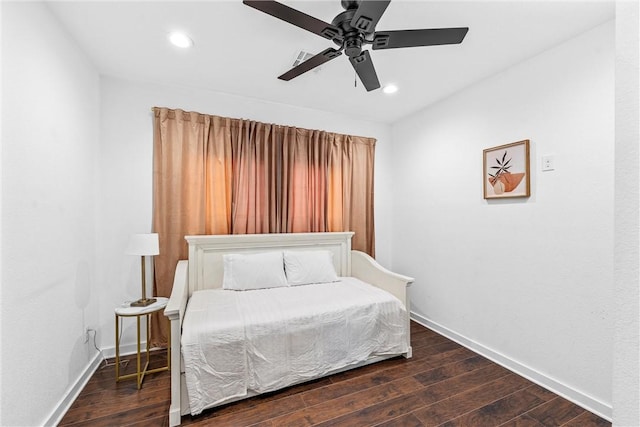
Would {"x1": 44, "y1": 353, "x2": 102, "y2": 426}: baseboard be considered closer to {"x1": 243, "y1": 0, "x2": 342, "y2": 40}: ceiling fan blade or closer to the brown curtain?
the brown curtain

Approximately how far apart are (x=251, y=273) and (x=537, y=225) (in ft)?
8.11

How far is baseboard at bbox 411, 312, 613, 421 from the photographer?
1771mm

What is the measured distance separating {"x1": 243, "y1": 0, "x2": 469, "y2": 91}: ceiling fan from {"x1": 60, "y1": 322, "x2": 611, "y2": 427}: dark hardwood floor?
7.51ft

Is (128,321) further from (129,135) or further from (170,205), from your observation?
(129,135)

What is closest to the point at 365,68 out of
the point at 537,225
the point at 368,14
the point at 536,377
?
the point at 368,14

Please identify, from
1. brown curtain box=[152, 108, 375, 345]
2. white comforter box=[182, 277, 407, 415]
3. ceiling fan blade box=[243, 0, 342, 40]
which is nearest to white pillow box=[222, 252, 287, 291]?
white comforter box=[182, 277, 407, 415]

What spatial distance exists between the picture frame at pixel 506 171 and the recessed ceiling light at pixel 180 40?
265 centimetres

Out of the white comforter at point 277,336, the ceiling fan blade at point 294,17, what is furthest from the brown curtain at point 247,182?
the ceiling fan blade at point 294,17

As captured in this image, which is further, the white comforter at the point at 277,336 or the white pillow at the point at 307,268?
the white pillow at the point at 307,268

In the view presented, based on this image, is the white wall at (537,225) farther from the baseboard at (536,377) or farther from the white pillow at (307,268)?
the white pillow at (307,268)

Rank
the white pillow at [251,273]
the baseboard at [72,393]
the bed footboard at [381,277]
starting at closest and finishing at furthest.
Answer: the baseboard at [72,393]
the bed footboard at [381,277]
the white pillow at [251,273]

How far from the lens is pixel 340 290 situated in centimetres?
259

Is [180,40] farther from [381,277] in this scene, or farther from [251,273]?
[381,277]

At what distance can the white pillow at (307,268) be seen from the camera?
2.78 metres
